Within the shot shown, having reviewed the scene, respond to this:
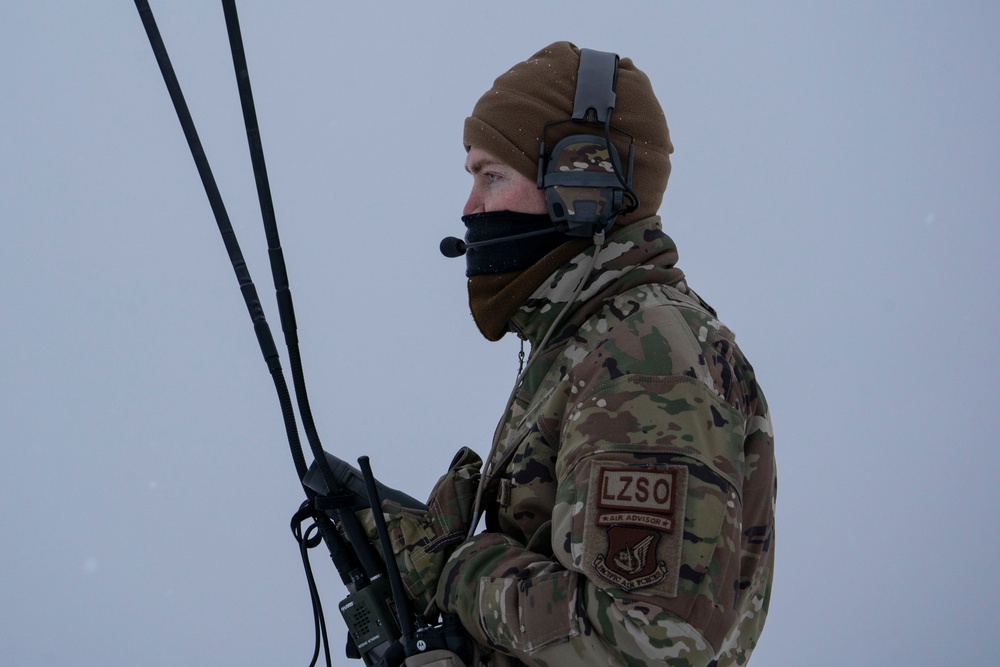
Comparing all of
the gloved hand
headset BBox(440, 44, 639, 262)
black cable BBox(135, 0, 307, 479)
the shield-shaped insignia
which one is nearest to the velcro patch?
the shield-shaped insignia

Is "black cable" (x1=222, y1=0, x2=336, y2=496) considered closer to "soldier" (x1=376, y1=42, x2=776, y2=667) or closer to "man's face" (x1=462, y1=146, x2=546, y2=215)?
"soldier" (x1=376, y1=42, x2=776, y2=667)

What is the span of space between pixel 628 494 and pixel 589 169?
0.55 metres

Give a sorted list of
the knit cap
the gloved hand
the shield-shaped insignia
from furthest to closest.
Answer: the knit cap → the gloved hand → the shield-shaped insignia

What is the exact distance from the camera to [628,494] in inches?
45.4

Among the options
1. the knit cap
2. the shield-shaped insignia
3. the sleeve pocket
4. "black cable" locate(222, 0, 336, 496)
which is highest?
the knit cap

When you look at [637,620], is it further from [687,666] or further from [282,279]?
[282,279]

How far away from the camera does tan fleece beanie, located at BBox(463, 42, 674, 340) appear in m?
1.51

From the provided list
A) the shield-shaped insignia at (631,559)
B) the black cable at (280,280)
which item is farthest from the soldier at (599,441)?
the black cable at (280,280)

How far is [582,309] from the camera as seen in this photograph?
1438mm

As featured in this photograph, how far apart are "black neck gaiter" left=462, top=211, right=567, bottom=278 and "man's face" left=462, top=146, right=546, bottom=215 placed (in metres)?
0.01

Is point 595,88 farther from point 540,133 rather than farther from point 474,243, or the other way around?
point 474,243

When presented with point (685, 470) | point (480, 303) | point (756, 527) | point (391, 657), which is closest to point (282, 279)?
point (480, 303)

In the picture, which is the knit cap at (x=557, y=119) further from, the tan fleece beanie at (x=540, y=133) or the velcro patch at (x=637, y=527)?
the velcro patch at (x=637, y=527)

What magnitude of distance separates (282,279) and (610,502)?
67 centimetres
